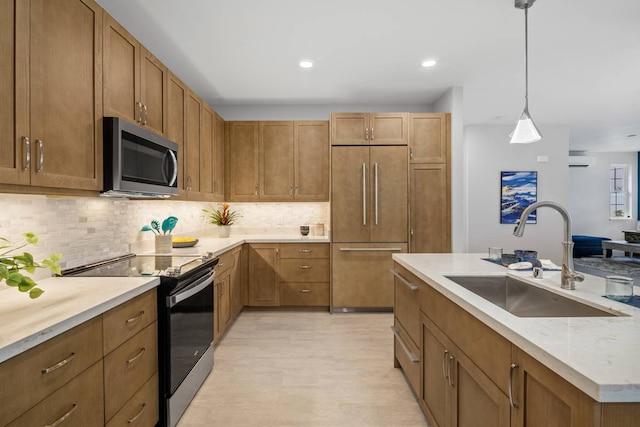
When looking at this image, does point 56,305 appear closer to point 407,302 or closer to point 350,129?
point 407,302

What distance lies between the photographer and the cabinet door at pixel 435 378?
1.56 metres

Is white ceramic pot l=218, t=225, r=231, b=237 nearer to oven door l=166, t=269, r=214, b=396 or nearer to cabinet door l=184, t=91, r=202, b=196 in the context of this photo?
cabinet door l=184, t=91, r=202, b=196

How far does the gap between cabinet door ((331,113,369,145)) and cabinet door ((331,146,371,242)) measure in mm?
83

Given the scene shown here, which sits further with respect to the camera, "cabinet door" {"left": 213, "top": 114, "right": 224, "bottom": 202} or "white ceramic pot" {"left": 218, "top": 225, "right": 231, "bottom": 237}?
"white ceramic pot" {"left": 218, "top": 225, "right": 231, "bottom": 237}

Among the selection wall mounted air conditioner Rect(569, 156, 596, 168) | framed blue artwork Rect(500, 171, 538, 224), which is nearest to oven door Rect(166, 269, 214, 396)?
framed blue artwork Rect(500, 171, 538, 224)

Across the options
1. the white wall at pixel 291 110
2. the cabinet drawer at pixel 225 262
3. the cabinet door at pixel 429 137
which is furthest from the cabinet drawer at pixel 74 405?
the white wall at pixel 291 110

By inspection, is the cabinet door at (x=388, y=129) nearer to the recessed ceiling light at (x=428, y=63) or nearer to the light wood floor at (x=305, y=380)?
the recessed ceiling light at (x=428, y=63)

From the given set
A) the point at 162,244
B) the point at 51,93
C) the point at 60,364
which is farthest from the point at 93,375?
the point at 162,244

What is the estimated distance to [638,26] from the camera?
2758 mm

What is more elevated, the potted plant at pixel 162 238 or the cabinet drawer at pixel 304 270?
the potted plant at pixel 162 238

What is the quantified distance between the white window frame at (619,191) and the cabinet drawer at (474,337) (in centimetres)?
1009

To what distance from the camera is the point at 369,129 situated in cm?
407

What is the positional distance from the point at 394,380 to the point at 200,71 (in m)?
3.48

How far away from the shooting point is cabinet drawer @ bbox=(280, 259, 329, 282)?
417 centimetres
